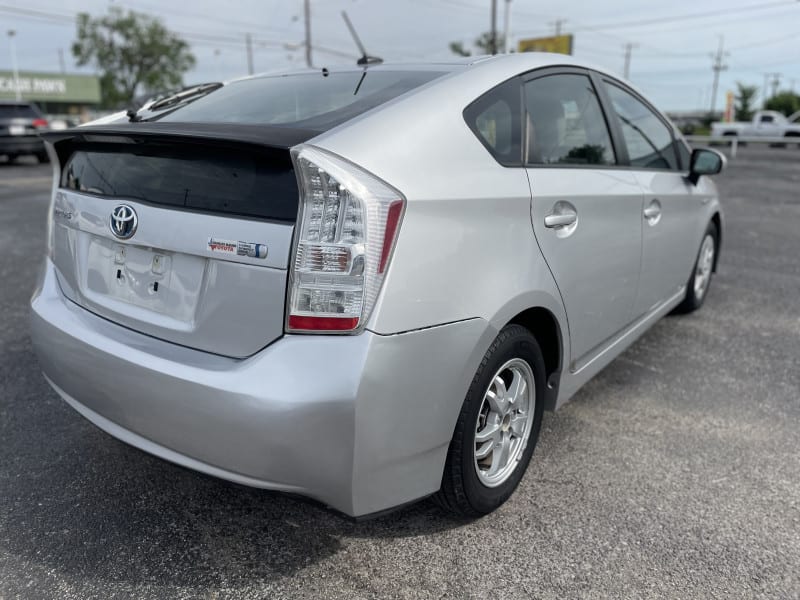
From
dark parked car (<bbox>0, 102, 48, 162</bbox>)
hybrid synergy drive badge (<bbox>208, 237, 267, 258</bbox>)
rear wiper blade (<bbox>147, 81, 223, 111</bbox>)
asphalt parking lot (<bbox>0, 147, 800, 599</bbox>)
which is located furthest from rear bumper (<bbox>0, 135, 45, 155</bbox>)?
hybrid synergy drive badge (<bbox>208, 237, 267, 258</bbox>)

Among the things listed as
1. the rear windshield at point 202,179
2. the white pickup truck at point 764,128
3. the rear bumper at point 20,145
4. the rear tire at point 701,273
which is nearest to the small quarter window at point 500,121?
the rear windshield at point 202,179

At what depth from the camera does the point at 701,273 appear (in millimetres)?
4766

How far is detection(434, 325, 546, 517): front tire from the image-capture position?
2084mm

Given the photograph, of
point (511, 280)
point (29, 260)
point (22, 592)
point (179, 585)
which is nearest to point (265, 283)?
point (511, 280)

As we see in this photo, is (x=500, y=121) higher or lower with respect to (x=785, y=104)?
lower

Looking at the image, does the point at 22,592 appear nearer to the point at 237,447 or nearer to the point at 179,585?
the point at 179,585

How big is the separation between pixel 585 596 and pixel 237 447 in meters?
1.14

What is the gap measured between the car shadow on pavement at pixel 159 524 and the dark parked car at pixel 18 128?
17.7 m

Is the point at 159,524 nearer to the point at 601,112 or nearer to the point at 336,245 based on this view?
the point at 336,245

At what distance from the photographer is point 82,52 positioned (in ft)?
180

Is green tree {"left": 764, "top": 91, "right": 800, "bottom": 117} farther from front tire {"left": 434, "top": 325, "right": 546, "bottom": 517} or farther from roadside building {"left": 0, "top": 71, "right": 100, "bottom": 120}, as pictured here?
front tire {"left": 434, "top": 325, "right": 546, "bottom": 517}

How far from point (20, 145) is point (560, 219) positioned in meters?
19.3

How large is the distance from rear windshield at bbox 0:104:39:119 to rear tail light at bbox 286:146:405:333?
19.4m

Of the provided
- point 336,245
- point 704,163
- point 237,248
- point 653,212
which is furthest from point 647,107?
point 237,248
